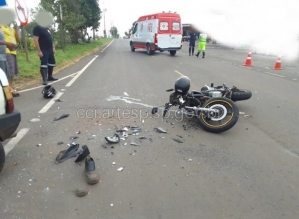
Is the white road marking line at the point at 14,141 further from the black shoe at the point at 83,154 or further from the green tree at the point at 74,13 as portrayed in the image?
the green tree at the point at 74,13

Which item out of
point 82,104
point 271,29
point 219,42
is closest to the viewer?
point 82,104

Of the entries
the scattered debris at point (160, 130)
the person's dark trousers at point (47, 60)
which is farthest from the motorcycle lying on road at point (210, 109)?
the person's dark trousers at point (47, 60)

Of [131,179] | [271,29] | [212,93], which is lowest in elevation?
[131,179]

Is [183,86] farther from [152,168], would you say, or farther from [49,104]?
[49,104]

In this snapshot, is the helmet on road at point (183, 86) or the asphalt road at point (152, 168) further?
the helmet on road at point (183, 86)

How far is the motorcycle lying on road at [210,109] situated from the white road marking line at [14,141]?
2.71 meters

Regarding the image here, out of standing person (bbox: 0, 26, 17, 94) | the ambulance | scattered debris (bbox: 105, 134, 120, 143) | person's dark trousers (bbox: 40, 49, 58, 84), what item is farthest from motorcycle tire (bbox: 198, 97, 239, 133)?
the ambulance

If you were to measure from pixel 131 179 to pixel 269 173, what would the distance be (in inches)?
66.3

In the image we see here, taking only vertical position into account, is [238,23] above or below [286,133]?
above

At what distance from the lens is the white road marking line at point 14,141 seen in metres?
3.26

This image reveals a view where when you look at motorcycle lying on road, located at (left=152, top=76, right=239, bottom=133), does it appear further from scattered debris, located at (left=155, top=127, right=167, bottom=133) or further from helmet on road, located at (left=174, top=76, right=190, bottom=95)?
scattered debris, located at (left=155, top=127, right=167, bottom=133)

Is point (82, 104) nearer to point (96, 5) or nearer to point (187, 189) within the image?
point (187, 189)

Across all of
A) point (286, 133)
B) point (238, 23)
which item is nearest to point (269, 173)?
point (286, 133)

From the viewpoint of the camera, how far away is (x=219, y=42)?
41344mm
